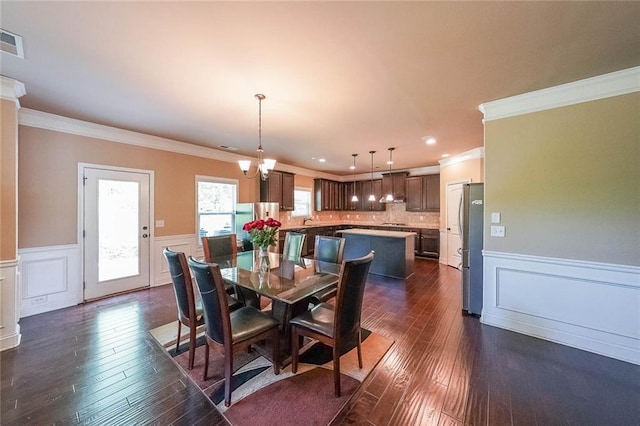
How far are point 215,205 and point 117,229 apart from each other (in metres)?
1.68

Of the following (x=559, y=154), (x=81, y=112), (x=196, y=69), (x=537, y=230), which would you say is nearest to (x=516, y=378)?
(x=537, y=230)

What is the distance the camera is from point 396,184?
24.3ft

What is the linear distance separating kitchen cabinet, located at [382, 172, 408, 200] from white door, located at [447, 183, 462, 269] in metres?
1.47

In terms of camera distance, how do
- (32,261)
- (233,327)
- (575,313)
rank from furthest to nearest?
(32,261), (575,313), (233,327)

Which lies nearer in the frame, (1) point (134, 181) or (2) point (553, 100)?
(2) point (553, 100)

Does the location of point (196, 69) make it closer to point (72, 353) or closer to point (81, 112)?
point (81, 112)

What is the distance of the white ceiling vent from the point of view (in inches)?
68.9

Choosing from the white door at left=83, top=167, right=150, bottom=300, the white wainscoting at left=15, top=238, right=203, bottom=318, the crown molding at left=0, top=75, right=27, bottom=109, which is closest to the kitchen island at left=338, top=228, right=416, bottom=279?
the white door at left=83, top=167, right=150, bottom=300

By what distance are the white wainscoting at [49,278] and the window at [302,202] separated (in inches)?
182

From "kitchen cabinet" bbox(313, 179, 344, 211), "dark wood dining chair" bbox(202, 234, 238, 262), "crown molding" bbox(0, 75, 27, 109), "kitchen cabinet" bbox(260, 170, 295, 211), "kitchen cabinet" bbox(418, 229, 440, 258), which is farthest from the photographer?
"kitchen cabinet" bbox(313, 179, 344, 211)

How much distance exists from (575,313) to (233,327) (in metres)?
3.35

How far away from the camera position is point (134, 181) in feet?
13.2

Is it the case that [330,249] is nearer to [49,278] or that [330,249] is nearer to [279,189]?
[279,189]

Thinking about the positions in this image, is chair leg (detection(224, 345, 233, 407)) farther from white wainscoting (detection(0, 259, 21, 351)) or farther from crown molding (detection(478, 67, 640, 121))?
crown molding (detection(478, 67, 640, 121))
